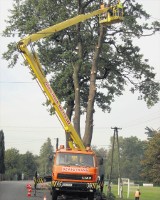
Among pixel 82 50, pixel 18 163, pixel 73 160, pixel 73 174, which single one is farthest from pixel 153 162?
pixel 18 163

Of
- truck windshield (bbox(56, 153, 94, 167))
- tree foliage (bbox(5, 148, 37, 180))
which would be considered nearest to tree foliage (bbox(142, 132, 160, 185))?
truck windshield (bbox(56, 153, 94, 167))

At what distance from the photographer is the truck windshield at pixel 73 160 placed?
20467 mm

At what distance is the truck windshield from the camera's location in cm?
2047

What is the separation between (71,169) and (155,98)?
53.7 ft

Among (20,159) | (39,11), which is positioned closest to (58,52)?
(39,11)

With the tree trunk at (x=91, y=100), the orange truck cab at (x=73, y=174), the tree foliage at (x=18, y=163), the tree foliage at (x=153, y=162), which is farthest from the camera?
the tree foliage at (x=18, y=163)

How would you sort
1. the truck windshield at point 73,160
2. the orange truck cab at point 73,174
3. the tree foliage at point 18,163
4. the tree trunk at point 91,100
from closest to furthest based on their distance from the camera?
the orange truck cab at point 73,174, the truck windshield at point 73,160, the tree trunk at point 91,100, the tree foliage at point 18,163

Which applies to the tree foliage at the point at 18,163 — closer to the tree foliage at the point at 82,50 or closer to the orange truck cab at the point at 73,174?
the tree foliage at the point at 82,50

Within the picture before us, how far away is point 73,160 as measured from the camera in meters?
20.5

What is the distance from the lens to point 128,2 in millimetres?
31922

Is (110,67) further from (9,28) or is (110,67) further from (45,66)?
(9,28)

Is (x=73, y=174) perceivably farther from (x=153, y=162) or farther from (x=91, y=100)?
Answer: (x=153, y=162)

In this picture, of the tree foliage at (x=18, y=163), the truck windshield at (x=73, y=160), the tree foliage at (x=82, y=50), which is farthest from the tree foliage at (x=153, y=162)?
the tree foliage at (x=18, y=163)

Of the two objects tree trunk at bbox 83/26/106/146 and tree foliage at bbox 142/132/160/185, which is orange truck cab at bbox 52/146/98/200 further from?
tree foliage at bbox 142/132/160/185
